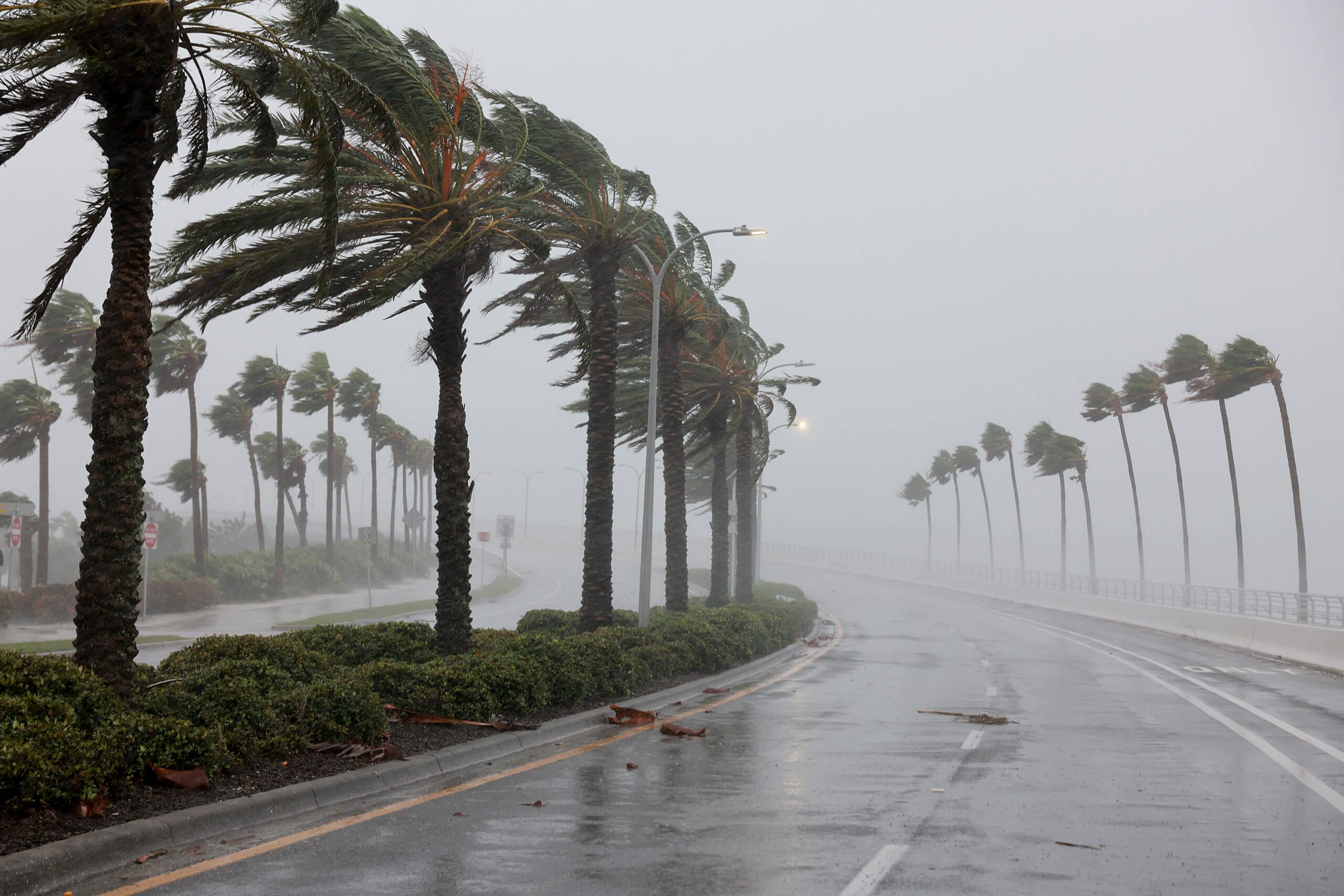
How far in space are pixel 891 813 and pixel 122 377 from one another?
23.9 feet

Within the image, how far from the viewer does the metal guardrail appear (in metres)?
42.2

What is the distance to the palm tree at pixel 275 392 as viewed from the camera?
60938 mm

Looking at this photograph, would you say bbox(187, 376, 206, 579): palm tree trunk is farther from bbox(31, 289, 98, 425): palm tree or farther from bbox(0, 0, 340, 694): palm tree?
bbox(0, 0, 340, 694): palm tree

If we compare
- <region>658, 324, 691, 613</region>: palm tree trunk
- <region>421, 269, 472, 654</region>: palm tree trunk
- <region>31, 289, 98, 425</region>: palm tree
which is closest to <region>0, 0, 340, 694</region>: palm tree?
<region>421, 269, 472, 654</region>: palm tree trunk

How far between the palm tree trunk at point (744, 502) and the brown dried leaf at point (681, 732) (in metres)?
21.1

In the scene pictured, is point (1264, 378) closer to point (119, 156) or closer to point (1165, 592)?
point (1165, 592)

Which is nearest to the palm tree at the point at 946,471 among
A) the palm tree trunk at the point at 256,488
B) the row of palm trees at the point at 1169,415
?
the row of palm trees at the point at 1169,415

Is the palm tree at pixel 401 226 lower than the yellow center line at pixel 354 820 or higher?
higher

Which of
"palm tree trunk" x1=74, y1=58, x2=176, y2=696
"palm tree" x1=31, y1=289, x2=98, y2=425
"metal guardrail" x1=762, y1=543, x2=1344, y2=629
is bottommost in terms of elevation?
"metal guardrail" x1=762, y1=543, x2=1344, y2=629

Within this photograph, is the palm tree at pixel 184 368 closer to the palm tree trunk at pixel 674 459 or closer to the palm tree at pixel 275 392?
the palm tree at pixel 275 392

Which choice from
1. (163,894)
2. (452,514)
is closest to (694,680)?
(452,514)

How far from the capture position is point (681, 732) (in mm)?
13461

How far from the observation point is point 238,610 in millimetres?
48688

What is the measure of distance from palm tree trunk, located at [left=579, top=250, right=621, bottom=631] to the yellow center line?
19.5 feet
